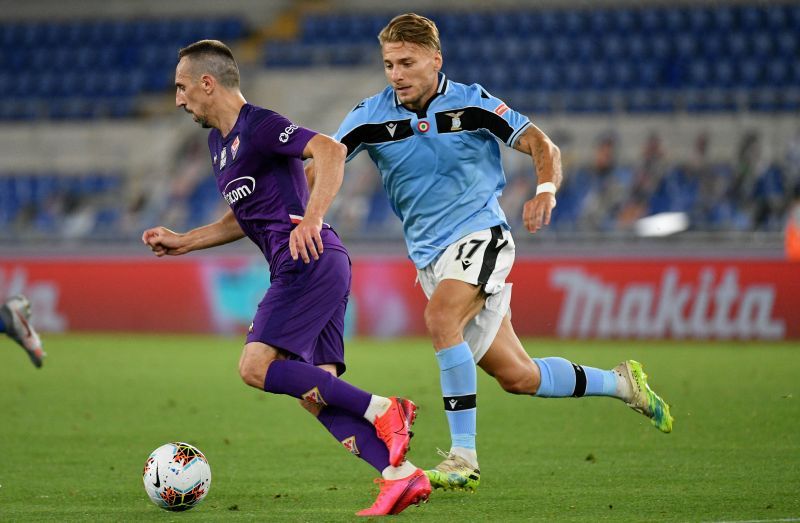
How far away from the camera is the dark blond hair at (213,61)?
591 cm

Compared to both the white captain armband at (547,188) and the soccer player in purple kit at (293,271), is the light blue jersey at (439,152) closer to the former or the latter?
the white captain armband at (547,188)

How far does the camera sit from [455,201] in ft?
20.9

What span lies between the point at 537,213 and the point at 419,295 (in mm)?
11393

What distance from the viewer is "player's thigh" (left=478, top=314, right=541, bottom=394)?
6430 millimetres

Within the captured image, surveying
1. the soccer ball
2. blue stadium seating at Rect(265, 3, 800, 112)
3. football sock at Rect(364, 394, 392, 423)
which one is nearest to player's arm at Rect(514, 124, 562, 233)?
football sock at Rect(364, 394, 392, 423)

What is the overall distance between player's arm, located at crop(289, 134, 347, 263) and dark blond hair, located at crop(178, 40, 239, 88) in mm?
623

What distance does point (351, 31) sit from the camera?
23.6m

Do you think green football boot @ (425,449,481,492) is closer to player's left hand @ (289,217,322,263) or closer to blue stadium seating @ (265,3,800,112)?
player's left hand @ (289,217,322,263)

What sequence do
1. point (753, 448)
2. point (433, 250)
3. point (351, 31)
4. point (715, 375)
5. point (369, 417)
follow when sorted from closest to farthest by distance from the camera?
point (369, 417) → point (433, 250) → point (753, 448) → point (715, 375) → point (351, 31)

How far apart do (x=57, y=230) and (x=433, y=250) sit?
1475 cm

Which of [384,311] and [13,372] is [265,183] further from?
[384,311]

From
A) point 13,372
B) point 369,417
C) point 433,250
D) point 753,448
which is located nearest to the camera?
point 369,417

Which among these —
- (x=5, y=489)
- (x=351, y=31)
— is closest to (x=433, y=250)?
(x=5, y=489)

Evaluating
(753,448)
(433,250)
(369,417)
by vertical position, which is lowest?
(753,448)
